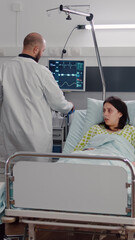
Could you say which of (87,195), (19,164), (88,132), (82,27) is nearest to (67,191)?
(87,195)

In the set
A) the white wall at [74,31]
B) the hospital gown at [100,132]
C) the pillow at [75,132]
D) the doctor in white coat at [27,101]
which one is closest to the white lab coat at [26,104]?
the doctor in white coat at [27,101]

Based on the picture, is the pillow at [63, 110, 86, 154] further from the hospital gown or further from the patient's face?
the patient's face

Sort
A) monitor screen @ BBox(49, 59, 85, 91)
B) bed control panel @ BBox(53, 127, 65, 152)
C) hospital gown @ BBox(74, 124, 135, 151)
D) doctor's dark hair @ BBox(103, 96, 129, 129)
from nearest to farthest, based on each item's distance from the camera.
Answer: hospital gown @ BBox(74, 124, 135, 151), doctor's dark hair @ BBox(103, 96, 129, 129), bed control panel @ BBox(53, 127, 65, 152), monitor screen @ BBox(49, 59, 85, 91)

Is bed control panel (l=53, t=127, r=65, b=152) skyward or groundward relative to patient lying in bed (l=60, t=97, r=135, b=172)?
groundward

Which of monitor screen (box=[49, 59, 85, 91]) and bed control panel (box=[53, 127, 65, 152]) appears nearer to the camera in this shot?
bed control panel (box=[53, 127, 65, 152])

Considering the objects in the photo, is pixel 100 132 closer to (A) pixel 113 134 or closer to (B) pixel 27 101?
(A) pixel 113 134

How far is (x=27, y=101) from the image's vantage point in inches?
114

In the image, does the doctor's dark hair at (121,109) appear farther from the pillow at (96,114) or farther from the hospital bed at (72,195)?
the hospital bed at (72,195)

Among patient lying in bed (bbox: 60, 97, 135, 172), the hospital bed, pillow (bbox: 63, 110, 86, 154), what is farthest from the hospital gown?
the hospital bed

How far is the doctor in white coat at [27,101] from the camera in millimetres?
2903

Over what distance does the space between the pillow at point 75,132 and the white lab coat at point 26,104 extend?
0.19 metres

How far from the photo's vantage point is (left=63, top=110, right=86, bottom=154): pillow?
9.98 ft

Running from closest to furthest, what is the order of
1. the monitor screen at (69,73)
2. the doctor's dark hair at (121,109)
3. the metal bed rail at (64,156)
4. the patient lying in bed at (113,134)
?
the metal bed rail at (64,156)
the patient lying in bed at (113,134)
the doctor's dark hair at (121,109)
the monitor screen at (69,73)

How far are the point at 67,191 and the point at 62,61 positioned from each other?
2.32 meters
